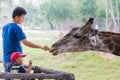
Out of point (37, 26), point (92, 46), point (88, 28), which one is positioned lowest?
point (37, 26)

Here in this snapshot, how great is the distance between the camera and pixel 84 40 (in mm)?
3549

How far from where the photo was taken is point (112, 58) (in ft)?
27.3

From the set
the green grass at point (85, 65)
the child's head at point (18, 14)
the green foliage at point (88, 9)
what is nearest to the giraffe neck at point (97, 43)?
the child's head at point (18, 14)

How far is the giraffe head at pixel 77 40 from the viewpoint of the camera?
11.4ft

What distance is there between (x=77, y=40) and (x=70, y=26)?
20.6 m

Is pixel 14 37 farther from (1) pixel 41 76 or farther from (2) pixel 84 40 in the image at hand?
(2) pixel 84 40

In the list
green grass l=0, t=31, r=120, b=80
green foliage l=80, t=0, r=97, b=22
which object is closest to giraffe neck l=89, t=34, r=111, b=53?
green grass l=0, t=31, r=120, b=80

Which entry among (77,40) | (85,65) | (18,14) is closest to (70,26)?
(85,65)

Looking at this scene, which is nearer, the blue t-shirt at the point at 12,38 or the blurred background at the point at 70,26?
the blue t-shirt at the point at 12,38

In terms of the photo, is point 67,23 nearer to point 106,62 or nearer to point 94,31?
point 106,62

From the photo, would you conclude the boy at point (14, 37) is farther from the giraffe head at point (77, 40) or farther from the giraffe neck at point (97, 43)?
the giraffe neck at point (97, 43)

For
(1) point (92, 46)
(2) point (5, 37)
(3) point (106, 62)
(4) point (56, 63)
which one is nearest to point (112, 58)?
(3) point (106, 62)

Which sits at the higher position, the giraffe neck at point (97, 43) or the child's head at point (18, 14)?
the child's head at point (18, 14)

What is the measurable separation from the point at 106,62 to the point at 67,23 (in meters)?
16.3
